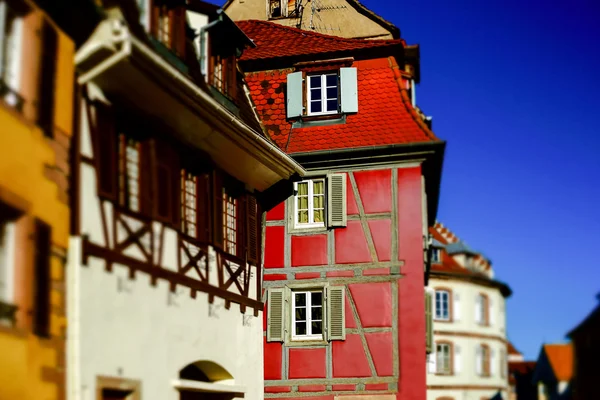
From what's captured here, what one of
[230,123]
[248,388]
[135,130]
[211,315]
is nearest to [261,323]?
[248,388]

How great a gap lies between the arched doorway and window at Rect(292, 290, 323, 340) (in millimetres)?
2949

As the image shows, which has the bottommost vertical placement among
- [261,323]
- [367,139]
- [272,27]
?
[261,323]

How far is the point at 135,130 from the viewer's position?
45.8 ft

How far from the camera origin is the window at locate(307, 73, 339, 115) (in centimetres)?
2100

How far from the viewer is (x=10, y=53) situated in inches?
422

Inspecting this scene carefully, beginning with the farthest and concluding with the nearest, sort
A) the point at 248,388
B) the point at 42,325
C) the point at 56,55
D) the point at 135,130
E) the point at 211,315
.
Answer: the point at 248,388, the point at 211,315, the point at 135,130, the point at 56,55, the point at 42,325

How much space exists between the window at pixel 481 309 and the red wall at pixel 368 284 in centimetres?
3284

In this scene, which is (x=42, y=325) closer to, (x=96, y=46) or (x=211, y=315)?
(x=96, y=46)

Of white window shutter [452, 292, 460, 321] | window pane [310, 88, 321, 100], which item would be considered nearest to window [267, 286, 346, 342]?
window pane [310, 88, 321, 100]

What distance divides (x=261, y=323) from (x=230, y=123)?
440 centimetres

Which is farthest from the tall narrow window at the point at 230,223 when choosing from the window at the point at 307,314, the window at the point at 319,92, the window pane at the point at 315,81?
the window pane at the point at 315,81

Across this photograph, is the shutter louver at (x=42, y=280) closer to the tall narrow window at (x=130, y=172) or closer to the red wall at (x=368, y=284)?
the tall narrow window at (x=130, y=172)

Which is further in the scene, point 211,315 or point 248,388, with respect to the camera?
point 248,388

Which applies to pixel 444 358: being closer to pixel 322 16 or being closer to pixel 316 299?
pixel 322 16
